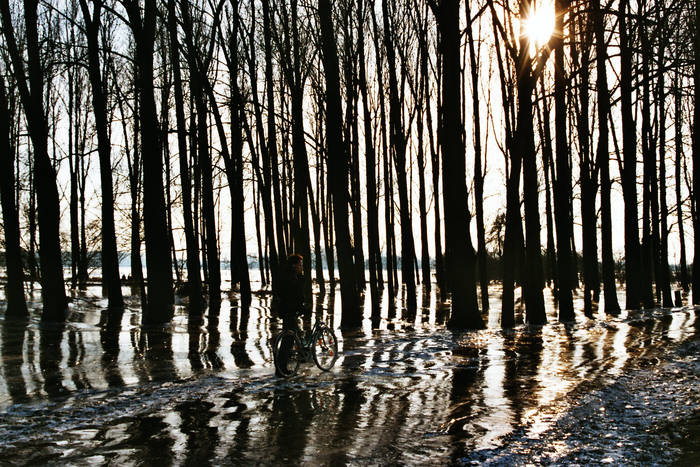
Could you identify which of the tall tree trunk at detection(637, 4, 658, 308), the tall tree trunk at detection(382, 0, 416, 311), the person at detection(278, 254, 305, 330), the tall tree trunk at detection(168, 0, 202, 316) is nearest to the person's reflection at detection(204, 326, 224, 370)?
the person at detection(278, 254, 305, 330)

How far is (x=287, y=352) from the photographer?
30.5 feet

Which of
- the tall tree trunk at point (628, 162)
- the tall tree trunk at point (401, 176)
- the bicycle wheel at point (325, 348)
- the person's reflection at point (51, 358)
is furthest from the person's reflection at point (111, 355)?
the tall tree trunk at point (628, 162)

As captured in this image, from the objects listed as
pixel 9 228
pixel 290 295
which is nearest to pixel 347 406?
pixel 290 295

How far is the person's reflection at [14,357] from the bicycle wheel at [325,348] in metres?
4.00

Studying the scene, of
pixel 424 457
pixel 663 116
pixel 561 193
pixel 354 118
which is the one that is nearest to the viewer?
pixel 424 457

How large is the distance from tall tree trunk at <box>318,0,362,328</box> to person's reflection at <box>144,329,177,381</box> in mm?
4101

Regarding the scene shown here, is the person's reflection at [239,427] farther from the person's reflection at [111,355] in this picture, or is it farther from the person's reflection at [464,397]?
the person's reflection at [111,355]

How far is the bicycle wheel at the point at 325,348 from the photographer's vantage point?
9.89 m

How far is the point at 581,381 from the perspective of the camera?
855 cm

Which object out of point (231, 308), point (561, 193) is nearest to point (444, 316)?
point (561, 193)

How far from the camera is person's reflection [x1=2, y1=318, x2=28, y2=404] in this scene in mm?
8312

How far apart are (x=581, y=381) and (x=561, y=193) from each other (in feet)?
31.4

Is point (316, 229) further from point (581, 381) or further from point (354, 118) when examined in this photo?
point (581, 381)

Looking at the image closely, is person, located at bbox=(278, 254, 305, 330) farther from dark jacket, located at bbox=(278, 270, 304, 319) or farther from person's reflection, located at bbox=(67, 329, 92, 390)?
person's reflection, located at bbox=(67, 329, 92, 390)
